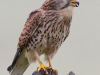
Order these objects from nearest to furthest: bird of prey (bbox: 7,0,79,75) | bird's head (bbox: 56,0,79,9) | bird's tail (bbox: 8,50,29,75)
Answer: bird's head (bbox: 56,0,79,9) < bird of prey (bbox: 7,0,79,75) < bird's tail (bbox: 8,50,29,75)

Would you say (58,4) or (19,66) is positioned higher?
(58,4)

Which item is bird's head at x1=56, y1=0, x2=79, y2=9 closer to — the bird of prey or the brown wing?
the bird of prey

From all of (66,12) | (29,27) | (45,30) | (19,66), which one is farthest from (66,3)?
(19,66)

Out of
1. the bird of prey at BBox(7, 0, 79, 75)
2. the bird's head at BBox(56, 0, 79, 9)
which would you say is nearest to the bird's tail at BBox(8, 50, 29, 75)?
the bird of prey at BBox(7, 0, 79, 75)

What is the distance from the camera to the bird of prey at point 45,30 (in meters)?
4.72

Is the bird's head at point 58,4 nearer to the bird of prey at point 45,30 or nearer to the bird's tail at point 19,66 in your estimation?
the bird of prey at point 45,30

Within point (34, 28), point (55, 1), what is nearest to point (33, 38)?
point (34, 28)

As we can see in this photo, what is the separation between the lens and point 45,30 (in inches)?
187

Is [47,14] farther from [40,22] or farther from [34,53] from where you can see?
[34,53]

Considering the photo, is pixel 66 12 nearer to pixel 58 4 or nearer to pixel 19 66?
pixel 58 4

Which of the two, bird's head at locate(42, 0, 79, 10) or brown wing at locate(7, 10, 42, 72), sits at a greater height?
bird's head at locate(42, 0, 79, 10)

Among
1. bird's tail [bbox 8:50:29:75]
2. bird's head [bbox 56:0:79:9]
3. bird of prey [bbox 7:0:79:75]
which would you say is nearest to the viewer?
bird's head [bbox 56:0:79:9]

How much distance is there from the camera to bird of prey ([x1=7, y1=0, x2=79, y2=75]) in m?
4.72

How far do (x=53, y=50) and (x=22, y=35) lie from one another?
0.32 metres
